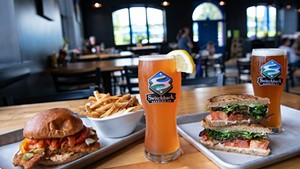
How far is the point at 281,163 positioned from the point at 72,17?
8.51m

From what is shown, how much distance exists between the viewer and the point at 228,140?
2.29 ft

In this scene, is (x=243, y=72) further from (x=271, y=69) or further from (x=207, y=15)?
(x=207, y=15)

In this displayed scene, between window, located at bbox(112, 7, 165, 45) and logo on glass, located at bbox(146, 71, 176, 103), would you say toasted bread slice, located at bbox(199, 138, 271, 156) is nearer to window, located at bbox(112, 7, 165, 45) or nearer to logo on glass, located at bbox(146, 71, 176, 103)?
logo on glass, located at bbox(146, 71, 176, 103)

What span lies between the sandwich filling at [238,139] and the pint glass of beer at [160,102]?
10 cm

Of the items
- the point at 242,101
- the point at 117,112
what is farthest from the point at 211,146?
the point at 117,112

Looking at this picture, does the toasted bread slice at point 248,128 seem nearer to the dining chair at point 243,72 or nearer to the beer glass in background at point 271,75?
the beer glass in background at point 271,75

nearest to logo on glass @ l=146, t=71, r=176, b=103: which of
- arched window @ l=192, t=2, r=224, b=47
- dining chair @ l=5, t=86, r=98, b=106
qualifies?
dining chair @ l=5, t=86, r=98, b=106

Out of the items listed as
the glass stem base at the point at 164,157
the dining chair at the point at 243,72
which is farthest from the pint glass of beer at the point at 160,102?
the dining chair at the point at 243,72

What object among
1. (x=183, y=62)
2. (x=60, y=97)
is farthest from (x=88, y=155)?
(x=60, y=97)

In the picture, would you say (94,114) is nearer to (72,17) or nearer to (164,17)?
(72,17)

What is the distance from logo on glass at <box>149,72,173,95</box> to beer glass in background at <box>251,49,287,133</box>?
0.31 m

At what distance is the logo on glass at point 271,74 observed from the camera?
0.79 m

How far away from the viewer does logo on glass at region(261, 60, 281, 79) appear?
2.57ft

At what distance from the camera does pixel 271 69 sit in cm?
79
